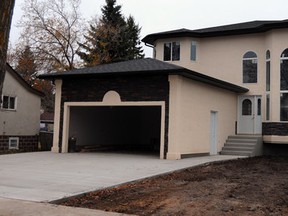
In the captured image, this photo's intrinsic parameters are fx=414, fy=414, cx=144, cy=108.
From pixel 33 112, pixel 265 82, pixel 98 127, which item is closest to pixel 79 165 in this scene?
pixel 98 127

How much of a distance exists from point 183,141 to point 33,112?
1418 cm

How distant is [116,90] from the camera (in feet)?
62.4

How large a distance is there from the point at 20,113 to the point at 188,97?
13.5 metres

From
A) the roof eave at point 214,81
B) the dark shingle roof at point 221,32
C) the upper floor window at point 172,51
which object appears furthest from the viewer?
the upper floor window at point 172,51

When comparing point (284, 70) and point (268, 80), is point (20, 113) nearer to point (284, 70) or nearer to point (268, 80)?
point (268, 80)

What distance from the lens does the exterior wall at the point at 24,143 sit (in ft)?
83.8

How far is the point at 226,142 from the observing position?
2173 cm

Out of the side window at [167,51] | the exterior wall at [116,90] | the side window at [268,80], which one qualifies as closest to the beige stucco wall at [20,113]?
the exterior wall at [116,90]

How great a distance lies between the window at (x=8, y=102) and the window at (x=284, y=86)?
647 inches

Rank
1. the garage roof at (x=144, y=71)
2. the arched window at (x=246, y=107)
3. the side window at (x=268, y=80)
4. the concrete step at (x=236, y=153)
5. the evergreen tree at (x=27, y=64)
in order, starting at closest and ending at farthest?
the garage roof at (x=144, y=71), the concrete step at (x=236, y=153), the side window at (x=268, y=80), the arched window at (x=246, y=107), the evergreen tree at (x=27, y=64)

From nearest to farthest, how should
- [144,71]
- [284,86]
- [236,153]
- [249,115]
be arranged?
1. [144,71]
2. [236,153]
3. [284,86]
4. [249,115]

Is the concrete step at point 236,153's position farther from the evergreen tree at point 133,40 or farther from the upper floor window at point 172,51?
the evergreen tree at point 133,40

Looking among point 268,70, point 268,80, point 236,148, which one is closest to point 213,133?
point 236,148

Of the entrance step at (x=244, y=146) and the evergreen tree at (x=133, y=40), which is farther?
the evergreen tree at (x=133, y=40)
